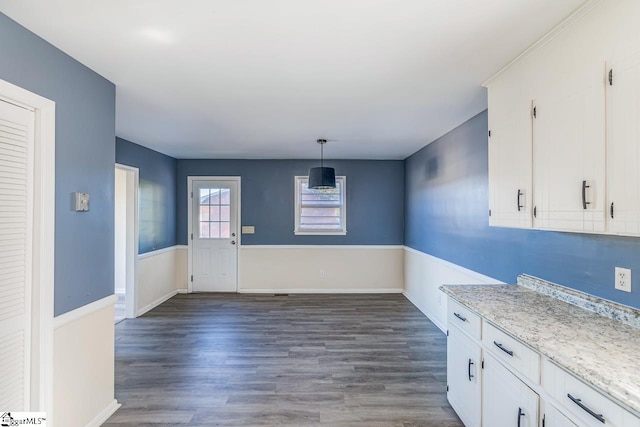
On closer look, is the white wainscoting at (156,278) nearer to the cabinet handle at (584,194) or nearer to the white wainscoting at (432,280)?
the white wainscoting at (432,280)

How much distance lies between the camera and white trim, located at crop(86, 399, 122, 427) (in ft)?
7.42

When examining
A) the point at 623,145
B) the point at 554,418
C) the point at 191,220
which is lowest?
the point at 554,418

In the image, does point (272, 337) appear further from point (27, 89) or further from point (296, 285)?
point (27, 89)

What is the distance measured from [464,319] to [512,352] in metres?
0.52

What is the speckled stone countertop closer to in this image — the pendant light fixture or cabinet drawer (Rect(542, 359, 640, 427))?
cabinet drawer (Rect(542, 359, 640, 427))

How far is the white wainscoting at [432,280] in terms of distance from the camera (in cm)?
353

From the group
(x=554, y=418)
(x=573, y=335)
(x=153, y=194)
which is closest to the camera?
(x=554, y=418)

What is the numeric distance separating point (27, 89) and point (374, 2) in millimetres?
1880

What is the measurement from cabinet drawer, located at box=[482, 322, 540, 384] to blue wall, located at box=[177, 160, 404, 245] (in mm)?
4161

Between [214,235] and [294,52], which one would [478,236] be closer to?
[294,52]

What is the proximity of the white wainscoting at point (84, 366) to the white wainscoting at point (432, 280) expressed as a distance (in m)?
3.25

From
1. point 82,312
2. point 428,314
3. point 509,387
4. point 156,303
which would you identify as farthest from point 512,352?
point 156,303

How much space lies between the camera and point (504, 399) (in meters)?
1.71

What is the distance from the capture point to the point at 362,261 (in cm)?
602
